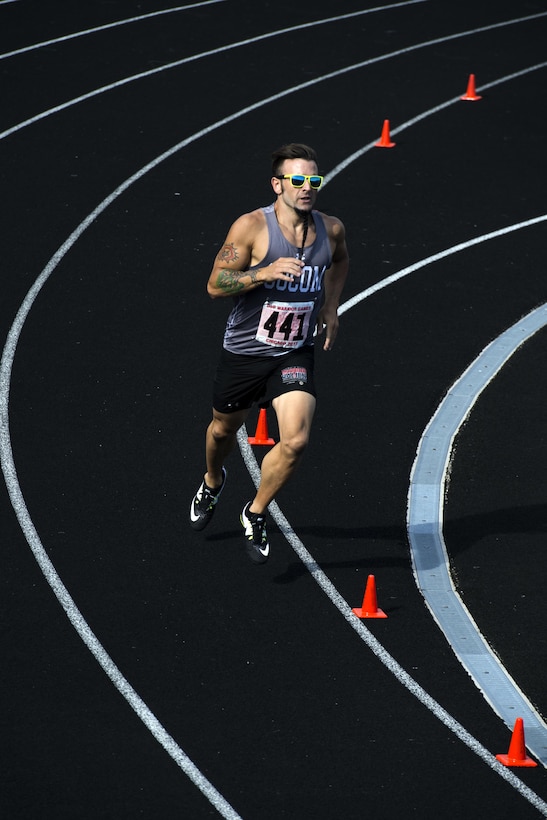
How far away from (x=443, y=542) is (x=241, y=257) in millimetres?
2360

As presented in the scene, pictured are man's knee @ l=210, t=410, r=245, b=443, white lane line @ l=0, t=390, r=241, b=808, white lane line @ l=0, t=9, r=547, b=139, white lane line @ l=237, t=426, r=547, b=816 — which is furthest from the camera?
white lane line @ l=0, t=9, r=547, b=139

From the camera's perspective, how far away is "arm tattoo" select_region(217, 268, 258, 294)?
799 centimetres

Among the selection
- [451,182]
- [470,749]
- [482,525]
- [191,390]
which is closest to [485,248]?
[451,182]

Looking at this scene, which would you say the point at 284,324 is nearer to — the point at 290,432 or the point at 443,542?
the point at 290,432

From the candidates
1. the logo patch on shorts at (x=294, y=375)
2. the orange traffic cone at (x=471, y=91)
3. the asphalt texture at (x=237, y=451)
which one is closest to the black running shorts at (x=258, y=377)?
the logo patch on shorts at (x=294, y=375)

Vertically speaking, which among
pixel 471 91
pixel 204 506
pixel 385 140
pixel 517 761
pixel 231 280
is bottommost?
pixel 517 761

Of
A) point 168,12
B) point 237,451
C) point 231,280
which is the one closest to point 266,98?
point 168,12

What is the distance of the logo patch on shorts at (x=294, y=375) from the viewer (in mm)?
8141

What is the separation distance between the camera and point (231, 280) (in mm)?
8016

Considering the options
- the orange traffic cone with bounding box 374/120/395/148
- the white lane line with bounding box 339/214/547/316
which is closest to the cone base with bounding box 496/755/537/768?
the white lane line with bounding box 339/214/547/316

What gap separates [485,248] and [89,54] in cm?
796

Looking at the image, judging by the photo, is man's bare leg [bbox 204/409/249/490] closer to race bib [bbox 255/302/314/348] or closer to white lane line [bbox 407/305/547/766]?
race bib [bbox 255/302/314/348]

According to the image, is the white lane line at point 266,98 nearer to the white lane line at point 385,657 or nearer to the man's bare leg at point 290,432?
the white lane line at point 385,657

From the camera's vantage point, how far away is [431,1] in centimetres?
2356
